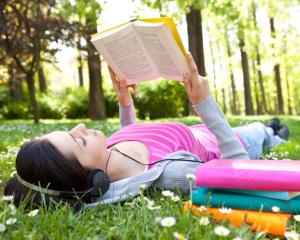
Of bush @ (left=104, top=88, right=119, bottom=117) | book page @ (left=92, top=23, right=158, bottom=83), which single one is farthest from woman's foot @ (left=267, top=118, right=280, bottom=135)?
bush @ (left=104, top=88, right=119, bottom=117)

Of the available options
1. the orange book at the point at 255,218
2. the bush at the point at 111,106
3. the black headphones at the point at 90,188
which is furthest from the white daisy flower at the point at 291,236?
the bush at the point at 111,106

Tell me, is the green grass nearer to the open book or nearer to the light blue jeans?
the open book

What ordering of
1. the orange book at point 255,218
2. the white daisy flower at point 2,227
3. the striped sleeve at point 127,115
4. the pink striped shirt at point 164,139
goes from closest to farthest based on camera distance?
the white daisy flower at point 2,227
the orange book at point 255,218
the pink striped shirt at point 164,139
the striped sleeve at point 127,115

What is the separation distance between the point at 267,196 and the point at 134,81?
1.68m

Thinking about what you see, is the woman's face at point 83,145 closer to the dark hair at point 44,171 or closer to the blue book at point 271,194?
the dark hair at point 44,171

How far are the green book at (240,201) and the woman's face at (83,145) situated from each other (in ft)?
2.15

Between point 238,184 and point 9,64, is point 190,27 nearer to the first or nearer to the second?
point 9,64

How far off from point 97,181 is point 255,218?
899 mm

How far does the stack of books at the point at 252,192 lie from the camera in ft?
6.22

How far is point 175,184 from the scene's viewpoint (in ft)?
8.38

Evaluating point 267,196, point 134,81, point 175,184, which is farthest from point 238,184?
point 134,81

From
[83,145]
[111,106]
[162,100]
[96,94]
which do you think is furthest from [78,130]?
[111,106]

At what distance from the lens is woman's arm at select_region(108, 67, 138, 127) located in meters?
3.53

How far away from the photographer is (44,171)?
2.21 m
